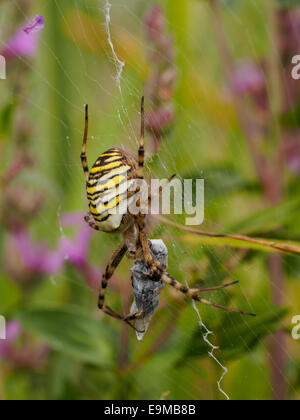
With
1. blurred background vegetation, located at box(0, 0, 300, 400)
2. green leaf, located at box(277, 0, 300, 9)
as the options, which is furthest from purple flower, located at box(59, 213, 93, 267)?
green leaf, located at box(277, 0, 300, 9)

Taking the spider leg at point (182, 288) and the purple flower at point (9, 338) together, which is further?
the purple flower at point (9, 338)

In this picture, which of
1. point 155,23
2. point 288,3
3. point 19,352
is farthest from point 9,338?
point 288,3

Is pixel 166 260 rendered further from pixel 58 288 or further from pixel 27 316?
pixel 58 288

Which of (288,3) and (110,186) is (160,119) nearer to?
(110,186)

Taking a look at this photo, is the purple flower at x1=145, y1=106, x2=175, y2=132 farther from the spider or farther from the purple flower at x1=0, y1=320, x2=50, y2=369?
the purple flower at x1=0, y1=320, x2=50, y2=369

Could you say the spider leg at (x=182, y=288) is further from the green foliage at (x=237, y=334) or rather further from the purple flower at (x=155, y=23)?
the purple flower at (x=155, y=23)

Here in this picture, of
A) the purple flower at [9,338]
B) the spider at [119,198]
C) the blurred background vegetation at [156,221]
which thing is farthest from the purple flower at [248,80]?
the purple flower at [9,338]

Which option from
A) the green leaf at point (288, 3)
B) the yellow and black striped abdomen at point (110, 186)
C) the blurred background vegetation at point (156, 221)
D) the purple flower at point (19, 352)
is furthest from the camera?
the purple flower at point (19, 352)
